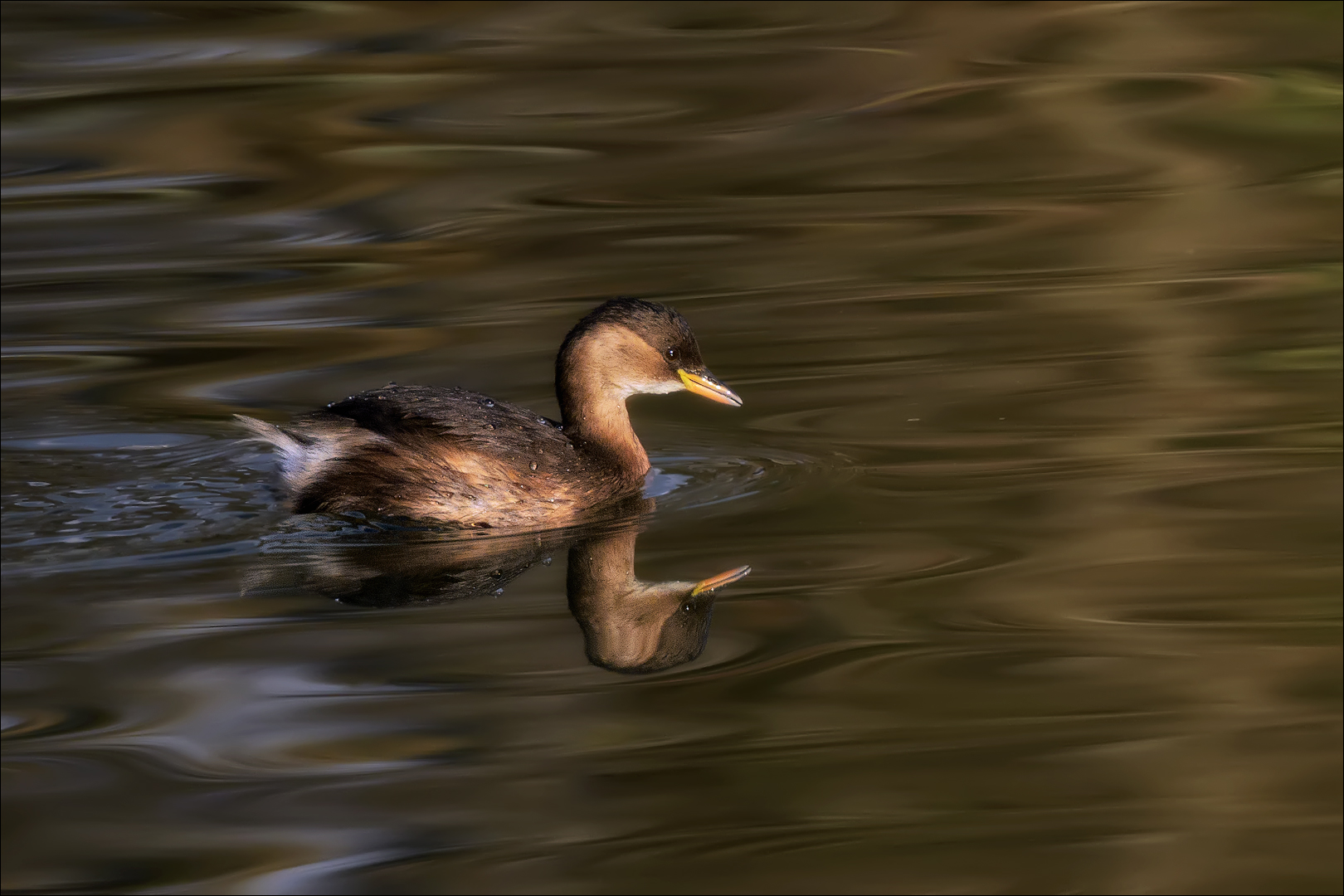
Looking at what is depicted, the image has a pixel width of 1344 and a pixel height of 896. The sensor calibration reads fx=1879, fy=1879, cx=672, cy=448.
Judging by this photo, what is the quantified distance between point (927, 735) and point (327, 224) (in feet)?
21.2

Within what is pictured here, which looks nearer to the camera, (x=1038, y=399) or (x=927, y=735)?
(x=927, y=735)

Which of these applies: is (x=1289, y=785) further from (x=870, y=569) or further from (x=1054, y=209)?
(x=1054, y=209)

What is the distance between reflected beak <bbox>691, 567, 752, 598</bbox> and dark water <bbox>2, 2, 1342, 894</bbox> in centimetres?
6

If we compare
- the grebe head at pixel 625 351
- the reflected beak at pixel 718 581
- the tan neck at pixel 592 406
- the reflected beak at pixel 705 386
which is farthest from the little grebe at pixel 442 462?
the reflected beak at pixel 718 581

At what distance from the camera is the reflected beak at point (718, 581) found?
18.5 ft

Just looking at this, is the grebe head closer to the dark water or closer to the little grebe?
the little grebe

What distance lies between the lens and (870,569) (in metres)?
5.74

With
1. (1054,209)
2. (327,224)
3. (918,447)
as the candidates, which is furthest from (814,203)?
(918,447)

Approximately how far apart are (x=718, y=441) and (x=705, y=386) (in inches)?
12.5

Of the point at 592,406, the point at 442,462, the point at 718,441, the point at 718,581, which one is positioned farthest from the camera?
the point at 718,441

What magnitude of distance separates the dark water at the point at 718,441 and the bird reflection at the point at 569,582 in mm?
36

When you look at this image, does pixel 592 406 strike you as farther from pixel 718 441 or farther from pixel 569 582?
pixel 569 582

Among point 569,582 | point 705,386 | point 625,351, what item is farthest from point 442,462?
point 705,386

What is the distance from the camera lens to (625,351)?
689cm
